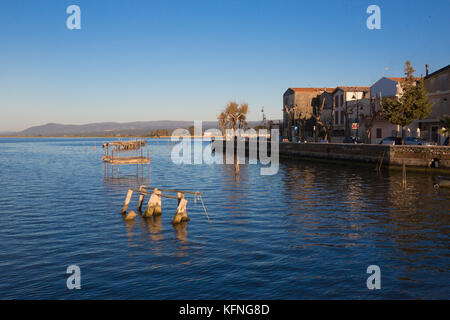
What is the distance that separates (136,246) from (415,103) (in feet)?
145

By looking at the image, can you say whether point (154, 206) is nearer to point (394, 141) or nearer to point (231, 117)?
point (394, 141)

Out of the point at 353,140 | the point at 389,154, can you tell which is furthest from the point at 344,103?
the point at 389,154

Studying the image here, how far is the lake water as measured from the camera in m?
11.7

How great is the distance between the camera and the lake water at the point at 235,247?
11.7 m

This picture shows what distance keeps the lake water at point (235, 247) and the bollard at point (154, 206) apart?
66 cm

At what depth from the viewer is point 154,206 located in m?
21.1

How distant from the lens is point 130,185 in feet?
117

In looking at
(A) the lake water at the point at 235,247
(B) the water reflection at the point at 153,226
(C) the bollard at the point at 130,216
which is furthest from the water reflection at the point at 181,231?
(C) the bollard at the point at 130,216

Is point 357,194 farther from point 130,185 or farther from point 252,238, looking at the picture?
point 130,185

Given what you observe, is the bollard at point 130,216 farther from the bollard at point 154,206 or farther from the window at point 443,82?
the window at point 443,82

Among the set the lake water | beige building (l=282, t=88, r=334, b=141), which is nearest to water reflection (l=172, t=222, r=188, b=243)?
the lake water

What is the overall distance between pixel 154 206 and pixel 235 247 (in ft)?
21.7

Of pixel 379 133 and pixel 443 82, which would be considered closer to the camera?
pixel 443 82

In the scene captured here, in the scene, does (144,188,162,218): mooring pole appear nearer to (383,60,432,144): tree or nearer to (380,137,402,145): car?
(380,137,402,145): car
